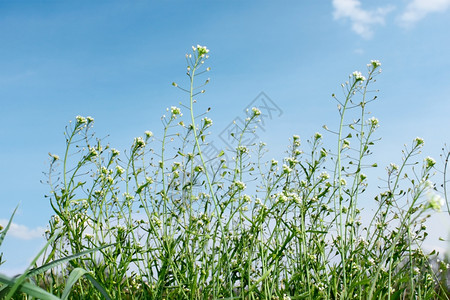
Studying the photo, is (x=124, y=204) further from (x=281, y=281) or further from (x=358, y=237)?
(x=358, y=237)

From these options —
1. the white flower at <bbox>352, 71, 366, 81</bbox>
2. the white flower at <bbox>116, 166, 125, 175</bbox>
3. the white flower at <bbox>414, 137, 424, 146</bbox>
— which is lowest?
the white flower at <bbox>116, 166, 125, 175</bbox>

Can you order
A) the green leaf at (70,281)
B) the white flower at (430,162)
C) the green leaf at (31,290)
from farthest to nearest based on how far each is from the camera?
the white flower at (430,162)
the green leaf at (70,281)
the green leaf at (31,290)

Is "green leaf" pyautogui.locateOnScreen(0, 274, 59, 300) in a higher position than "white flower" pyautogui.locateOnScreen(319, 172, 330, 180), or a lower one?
lower

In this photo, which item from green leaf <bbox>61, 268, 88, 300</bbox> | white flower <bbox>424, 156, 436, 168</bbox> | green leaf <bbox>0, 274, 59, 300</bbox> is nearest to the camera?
green leaf <bbox>0, 274, 59, 300</bbox>

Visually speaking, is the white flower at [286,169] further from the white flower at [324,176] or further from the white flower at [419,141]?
the white flower at [419,141]

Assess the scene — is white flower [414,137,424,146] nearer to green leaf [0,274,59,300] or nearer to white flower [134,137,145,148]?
A: white flower [134,137,145,148]

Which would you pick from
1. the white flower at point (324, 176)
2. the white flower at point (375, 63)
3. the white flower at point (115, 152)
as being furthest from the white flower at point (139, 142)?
the white flower at point (375, 63)

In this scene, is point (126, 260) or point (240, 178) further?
point (240, 178)

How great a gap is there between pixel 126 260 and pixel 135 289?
3.25ft

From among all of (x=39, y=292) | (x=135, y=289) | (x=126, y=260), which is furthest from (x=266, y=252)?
(x=39, y=292)

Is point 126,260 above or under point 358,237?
under

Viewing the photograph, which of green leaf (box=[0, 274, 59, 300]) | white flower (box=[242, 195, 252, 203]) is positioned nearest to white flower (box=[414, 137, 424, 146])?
white flower (box=[242, 195, 252, 203])

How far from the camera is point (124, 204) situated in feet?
13.0

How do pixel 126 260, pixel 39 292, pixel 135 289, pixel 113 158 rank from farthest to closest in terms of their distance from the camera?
pixel 135 289, pixel 113 158, pixel 126 260, pixel 39 292
